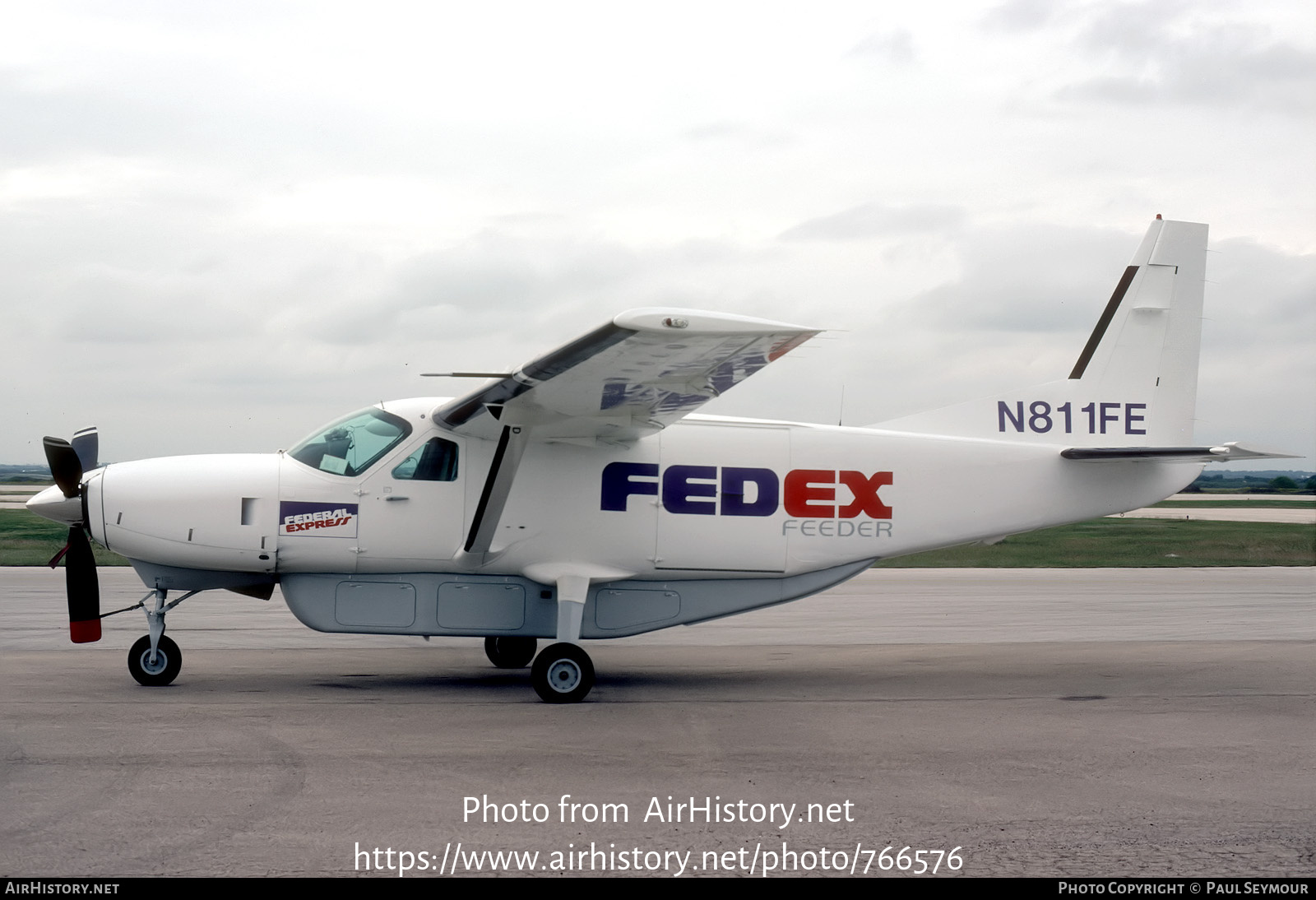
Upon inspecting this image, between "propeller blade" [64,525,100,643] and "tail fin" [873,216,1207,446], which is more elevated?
"tail fin" [873,216,1207,446]

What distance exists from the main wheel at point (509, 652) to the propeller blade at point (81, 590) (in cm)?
383

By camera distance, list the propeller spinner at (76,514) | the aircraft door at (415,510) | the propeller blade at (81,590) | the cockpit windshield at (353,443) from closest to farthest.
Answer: the propeller spinner at (76,514) < the propeller blade at (81,590) < the aircraft door at (415,510) < the cockpit windshield at (353,443)


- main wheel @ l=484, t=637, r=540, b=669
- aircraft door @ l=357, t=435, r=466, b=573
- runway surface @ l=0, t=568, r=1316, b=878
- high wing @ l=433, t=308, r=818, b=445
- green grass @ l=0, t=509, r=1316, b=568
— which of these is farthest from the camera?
green grass @ l=0, t=509, r=1316, b=568

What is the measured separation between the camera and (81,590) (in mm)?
10141

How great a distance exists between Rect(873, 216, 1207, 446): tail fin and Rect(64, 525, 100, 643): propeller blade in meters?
9.28

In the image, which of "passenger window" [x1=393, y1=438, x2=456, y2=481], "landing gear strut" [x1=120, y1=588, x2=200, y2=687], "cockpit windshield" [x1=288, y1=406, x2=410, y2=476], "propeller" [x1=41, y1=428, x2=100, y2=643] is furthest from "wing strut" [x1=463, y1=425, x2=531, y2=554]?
"propeller" [x1=41, y1=428, x2=100, y2=643]

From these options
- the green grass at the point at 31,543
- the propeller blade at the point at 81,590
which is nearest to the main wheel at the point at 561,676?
the propeller blade at the point at 81,590

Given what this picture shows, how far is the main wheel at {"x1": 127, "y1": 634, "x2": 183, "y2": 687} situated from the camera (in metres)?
10.1

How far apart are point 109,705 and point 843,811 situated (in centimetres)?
613

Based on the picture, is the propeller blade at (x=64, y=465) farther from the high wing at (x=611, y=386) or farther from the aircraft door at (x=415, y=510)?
the high wing at (x=611, y=386)

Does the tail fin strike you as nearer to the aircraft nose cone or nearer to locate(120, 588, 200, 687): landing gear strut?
locate(120, 588, 200, 687): landing gear strut

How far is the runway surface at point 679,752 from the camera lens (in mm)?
5637

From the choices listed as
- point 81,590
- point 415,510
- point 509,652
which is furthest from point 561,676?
point 81,590
